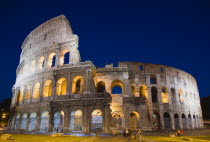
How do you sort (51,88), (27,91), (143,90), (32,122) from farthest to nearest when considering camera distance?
(143,90)
(27,91)
(51,88)
(32,122)

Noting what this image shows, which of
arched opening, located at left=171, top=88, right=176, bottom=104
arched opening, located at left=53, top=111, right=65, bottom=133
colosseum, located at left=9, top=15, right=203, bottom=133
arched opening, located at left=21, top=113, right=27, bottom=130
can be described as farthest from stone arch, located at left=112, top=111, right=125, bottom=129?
arched opening, located at left=21, top=113, right=27, bottom=130

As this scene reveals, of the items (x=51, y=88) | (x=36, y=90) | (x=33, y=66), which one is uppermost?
(x=33, y=66)

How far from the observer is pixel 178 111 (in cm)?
2952

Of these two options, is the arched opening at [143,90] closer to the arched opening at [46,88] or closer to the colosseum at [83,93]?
the colosseum at [83,93]

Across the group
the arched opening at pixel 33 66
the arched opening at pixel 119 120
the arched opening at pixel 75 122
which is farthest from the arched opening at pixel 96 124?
the arched opening at pixel 33 66

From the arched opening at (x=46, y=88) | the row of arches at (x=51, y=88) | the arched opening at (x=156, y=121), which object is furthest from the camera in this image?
the arched opening at (x=156, y=121)

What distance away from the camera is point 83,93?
70.0 feet

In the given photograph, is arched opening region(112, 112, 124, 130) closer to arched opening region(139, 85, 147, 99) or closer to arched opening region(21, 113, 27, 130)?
arched opening region(139, 85, 147, 99)

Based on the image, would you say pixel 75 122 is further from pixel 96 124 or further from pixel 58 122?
pixel 96 124

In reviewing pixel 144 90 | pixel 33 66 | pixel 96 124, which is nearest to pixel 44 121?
pixel 96 124

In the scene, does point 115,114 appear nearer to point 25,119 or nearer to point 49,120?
point 49,120

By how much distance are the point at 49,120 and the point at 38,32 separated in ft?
55.2

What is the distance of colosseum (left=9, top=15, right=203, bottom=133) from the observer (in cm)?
2081

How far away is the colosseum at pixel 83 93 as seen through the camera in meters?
20.8
